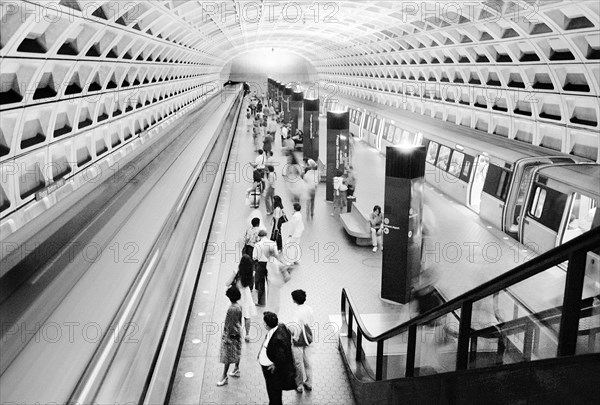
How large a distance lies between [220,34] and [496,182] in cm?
1830

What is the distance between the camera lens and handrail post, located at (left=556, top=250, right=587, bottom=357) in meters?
2.49

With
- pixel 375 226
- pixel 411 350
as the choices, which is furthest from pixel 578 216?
pixel 411 350

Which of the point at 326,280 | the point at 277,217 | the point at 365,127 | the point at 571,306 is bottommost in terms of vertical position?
the point at 326,280

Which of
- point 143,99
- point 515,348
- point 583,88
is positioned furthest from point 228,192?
point 515,348

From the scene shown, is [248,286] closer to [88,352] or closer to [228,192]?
[88,352]

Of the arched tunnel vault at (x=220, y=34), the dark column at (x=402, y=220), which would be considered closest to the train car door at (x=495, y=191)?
the arched tunnel vault at (x=220, y=34)

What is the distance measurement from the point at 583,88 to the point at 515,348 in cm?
1295

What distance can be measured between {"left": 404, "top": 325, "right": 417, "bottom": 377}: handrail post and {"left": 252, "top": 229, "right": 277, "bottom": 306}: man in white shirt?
365cm

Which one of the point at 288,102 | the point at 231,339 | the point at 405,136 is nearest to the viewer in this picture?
the point at 231,339

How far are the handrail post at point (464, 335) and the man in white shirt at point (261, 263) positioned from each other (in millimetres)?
4858

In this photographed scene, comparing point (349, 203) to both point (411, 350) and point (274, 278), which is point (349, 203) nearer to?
point (274, 278)

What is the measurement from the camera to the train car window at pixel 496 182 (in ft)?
45.2

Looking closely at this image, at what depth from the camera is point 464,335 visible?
12.3 feet

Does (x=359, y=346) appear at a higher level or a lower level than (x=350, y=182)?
lower
